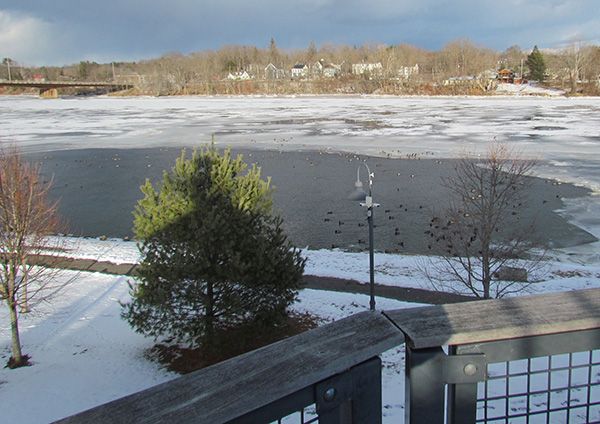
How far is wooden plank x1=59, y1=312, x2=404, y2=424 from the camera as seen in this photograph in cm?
154

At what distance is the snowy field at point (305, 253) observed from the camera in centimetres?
1001

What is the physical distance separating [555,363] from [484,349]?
8.06 meters

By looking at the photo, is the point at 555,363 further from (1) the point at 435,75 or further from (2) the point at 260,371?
(1) the point at 435,75

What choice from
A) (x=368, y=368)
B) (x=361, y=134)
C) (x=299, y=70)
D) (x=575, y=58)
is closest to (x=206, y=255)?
(x=368, y=368)

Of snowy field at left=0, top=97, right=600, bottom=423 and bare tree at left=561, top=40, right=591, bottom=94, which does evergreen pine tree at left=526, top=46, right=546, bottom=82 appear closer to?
bare tree at left=561, top=40, right=591, bottom=94

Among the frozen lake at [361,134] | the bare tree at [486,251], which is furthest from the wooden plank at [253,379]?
the frozen lake at [361,134]

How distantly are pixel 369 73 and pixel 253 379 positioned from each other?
118380 mm

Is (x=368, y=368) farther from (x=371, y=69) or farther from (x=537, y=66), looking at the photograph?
(x=371, y=69)

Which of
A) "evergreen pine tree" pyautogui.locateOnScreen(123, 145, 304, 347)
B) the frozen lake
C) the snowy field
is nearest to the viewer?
"evergreen pine tree" pyautogui.locateOnScreen(123, 145, 304, 347)

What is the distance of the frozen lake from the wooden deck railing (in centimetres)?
1696

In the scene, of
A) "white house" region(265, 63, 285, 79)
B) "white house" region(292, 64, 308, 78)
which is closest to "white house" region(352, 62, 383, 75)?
"white house" region(292, 64, 308, 78)

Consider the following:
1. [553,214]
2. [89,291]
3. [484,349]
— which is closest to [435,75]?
[553,214]

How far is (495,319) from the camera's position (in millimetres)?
1940

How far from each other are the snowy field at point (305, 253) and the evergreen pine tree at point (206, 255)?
4.93ft
